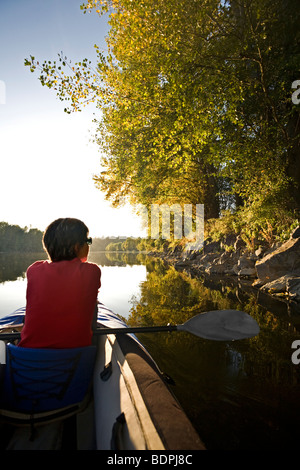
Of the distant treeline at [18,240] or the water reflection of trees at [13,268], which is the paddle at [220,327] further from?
the distant treeline at [18,240]

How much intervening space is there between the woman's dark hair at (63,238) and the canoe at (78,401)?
780mm

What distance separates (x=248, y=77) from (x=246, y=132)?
1706 millimetres

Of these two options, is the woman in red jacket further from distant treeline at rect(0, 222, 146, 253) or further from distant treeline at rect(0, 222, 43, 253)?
distant treeline at rect(0, 222, 43, 253)

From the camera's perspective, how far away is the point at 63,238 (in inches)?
82.7

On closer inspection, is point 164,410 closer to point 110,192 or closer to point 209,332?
point 209,332

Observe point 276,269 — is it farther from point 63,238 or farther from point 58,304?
point 58,304

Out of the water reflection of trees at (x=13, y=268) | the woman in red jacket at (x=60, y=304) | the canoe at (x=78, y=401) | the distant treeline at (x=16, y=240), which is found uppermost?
the distant treeline at (x=16, y=240)

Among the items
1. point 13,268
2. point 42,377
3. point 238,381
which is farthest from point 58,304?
point 13,268

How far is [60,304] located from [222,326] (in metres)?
2.10

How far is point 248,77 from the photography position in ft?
24.3

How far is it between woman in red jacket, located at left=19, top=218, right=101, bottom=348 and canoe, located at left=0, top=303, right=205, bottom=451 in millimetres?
113

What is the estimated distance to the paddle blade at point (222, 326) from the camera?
9.38ft

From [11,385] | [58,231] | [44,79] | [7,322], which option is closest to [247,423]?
[11,385]

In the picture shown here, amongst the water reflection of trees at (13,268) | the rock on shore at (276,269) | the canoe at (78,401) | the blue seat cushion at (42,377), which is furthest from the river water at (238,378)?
the water reflection of trees at (13,268)
